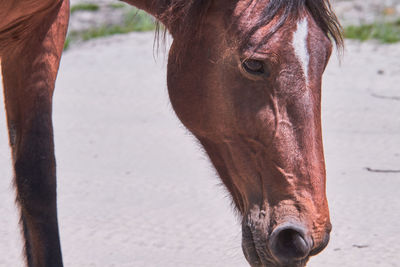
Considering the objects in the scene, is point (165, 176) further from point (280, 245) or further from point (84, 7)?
point (84, 7)

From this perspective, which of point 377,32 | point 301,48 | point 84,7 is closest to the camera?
point 301,48

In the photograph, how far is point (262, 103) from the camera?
200 cm

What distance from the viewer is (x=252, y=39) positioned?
78.4 inches

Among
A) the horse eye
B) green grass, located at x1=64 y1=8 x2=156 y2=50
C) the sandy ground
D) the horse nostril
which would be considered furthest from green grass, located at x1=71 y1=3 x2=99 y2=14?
the horse nostril

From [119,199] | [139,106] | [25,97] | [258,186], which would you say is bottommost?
[139,106]

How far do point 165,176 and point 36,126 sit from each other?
1.43 m

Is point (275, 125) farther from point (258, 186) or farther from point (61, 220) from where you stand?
point (61, 220)

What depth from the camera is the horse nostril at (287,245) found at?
1922mm

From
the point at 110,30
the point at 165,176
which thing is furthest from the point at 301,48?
the point at 110,30

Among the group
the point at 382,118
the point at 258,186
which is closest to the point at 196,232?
the point at 258,186

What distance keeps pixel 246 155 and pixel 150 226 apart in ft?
4.75

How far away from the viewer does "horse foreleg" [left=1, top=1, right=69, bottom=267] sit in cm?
268

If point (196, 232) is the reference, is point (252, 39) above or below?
above

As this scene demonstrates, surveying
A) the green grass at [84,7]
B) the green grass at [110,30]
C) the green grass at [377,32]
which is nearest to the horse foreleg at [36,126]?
the green grass at [377,32]
